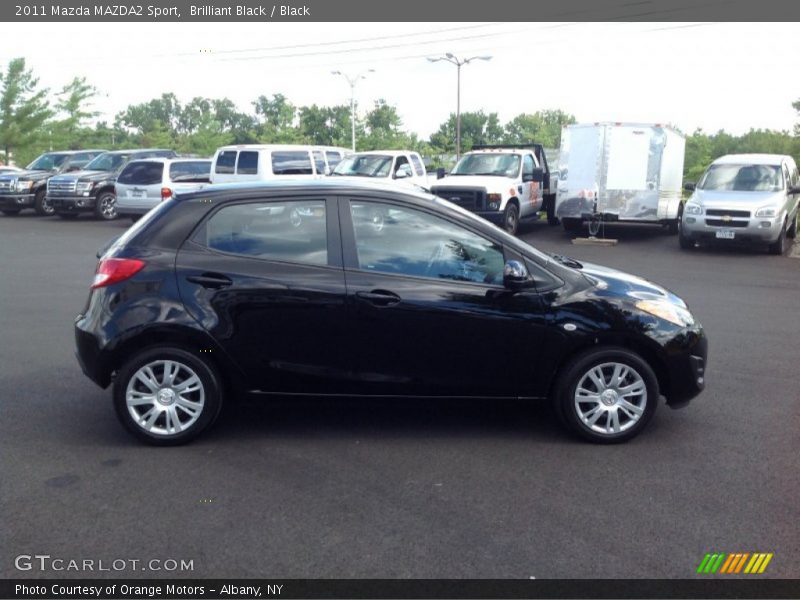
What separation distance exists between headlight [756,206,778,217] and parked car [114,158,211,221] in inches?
529

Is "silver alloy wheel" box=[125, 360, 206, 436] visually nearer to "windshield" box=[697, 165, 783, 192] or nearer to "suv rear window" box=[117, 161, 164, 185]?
"windshield" box=[697, 165, 783, 192]

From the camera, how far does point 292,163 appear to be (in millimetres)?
22422

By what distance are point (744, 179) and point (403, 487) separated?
14899mm

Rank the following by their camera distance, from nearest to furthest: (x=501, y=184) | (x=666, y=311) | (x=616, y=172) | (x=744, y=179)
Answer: (x=666, y=311) → (x=744, y=179) → (x=616, y=172) → (x=501, y=184)

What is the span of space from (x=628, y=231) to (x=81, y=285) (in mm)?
14386

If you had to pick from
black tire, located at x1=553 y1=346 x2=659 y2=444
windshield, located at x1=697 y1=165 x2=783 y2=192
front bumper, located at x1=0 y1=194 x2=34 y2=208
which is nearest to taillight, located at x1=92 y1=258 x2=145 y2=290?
black tire, located at x1=553 y1=346 x2=659 y2=444

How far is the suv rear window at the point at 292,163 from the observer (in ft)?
72.3

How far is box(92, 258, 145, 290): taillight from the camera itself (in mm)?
5531

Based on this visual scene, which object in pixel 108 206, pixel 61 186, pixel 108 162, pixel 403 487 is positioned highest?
pixel 108 162

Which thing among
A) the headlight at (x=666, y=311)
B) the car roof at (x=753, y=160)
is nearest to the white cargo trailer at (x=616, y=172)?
the car roof at (x=753, y=160)

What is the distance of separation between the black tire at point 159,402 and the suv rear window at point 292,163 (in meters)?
16.9

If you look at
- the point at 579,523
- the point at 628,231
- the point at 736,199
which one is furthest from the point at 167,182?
the point at 579,523

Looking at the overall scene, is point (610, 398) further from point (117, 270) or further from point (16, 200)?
point (16, 200)

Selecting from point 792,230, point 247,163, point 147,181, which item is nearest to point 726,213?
point 792,230
